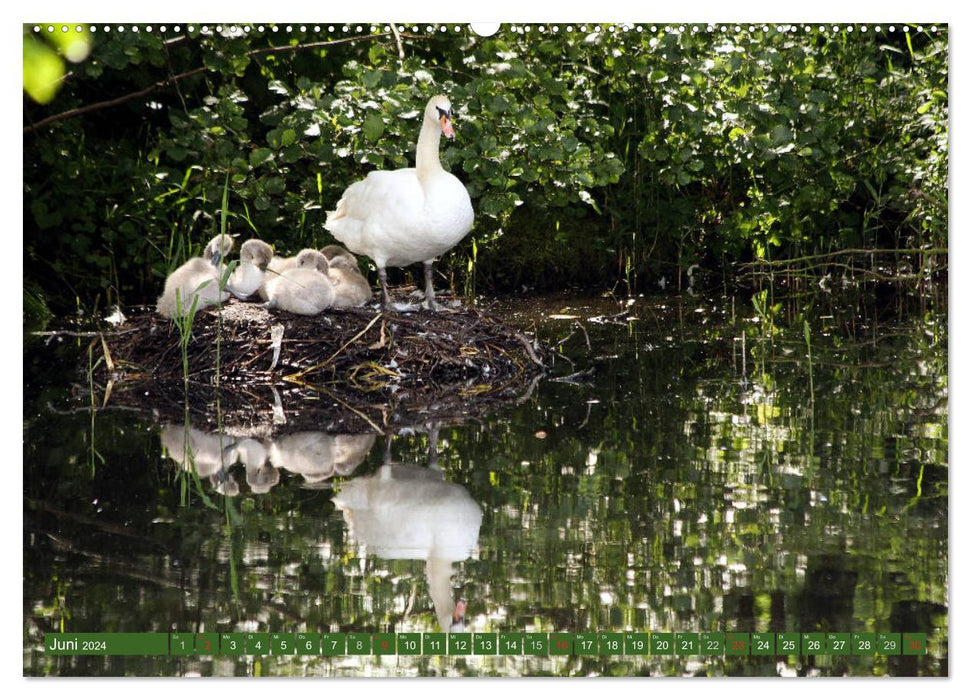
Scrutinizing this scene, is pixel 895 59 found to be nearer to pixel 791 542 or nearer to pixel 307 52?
pixel 307 52

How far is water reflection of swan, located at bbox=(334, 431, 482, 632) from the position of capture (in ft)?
12.1

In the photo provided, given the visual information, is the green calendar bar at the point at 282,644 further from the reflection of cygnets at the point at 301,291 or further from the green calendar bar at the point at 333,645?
the reflection of cygnets at the point at 301,291

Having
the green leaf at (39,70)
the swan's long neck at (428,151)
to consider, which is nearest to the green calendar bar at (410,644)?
the green leaf at (39,70)

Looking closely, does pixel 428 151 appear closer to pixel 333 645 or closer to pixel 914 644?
pixel 333 645

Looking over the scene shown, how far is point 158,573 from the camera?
149 inches

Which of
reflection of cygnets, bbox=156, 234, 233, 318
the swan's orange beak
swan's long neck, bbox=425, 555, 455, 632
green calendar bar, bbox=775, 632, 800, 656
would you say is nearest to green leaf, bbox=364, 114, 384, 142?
the swan's orange beak

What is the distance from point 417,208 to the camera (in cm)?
656

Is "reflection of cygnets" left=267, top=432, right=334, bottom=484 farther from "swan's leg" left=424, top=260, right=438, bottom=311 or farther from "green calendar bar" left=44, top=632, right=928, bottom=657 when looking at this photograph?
"swan's leg" left=424, top=260, right=438, bottom=311

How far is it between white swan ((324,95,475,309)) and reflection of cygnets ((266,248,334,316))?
0.32 metres

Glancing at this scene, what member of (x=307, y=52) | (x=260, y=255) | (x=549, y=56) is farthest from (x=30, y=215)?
(x=549, y=56)

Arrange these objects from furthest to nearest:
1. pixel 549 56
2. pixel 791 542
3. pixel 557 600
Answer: pixel 549 56, pixel 791 542, pixel 557 600

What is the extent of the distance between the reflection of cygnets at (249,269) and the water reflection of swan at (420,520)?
2394mm

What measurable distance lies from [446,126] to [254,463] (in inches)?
89.1

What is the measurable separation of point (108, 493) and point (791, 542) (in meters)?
2.33
